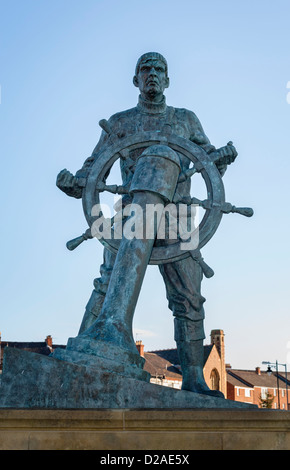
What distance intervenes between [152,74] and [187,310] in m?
2.50

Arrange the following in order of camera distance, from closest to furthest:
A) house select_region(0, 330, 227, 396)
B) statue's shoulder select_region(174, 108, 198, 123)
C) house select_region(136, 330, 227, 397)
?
statue's shoulder select_region(174, 108, 198, 123), house select_region(0, 330, 227, 396), house select_region(136, 330, 227, 397)

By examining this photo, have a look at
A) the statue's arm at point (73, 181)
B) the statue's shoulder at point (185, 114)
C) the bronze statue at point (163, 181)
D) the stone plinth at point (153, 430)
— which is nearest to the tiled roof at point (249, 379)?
the statue's shoulder at point (185, 114)

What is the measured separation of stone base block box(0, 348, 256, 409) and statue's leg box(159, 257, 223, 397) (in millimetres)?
1761

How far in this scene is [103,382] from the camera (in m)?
4.05

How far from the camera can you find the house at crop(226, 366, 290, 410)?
217 feet

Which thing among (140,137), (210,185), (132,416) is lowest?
(132,416)

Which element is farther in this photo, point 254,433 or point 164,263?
point 164,263

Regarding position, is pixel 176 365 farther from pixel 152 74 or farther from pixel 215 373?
pixel 152 74

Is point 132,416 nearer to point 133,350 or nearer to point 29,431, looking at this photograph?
point 29,431

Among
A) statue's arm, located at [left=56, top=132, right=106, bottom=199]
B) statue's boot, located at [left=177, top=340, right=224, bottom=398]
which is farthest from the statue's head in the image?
statue's boot, located at [left=177, top=340, right=224, bottom=398]

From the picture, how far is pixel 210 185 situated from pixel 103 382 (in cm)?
248

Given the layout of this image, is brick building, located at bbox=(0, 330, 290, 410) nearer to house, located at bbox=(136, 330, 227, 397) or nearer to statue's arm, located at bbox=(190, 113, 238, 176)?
house, located at bbox=(136, 330, 227, 397)
